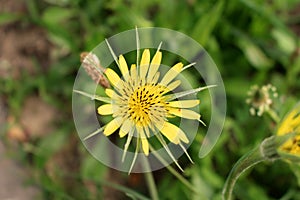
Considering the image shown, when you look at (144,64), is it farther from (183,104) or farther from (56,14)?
(56,14)

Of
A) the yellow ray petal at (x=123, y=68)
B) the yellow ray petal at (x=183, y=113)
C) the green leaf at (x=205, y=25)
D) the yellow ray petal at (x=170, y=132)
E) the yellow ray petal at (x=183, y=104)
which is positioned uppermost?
the green leaf at (x=205, y=25)

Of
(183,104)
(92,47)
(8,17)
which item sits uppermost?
(8,17)

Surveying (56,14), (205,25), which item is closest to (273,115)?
(205,25)

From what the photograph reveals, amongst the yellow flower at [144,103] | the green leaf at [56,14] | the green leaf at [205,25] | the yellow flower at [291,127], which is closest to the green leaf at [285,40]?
the green leaf at [205,25]

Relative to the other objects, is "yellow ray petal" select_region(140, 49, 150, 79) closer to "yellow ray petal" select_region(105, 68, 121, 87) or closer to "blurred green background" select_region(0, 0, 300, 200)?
"yellow ray petal" select_region(105, 68, 121, 87)

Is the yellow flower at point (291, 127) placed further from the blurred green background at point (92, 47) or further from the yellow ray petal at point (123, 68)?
the blurred green background at point (92, 47)

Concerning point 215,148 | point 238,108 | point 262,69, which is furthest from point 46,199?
point 262,69

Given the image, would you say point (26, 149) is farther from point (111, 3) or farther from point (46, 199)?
point (111, 3)
